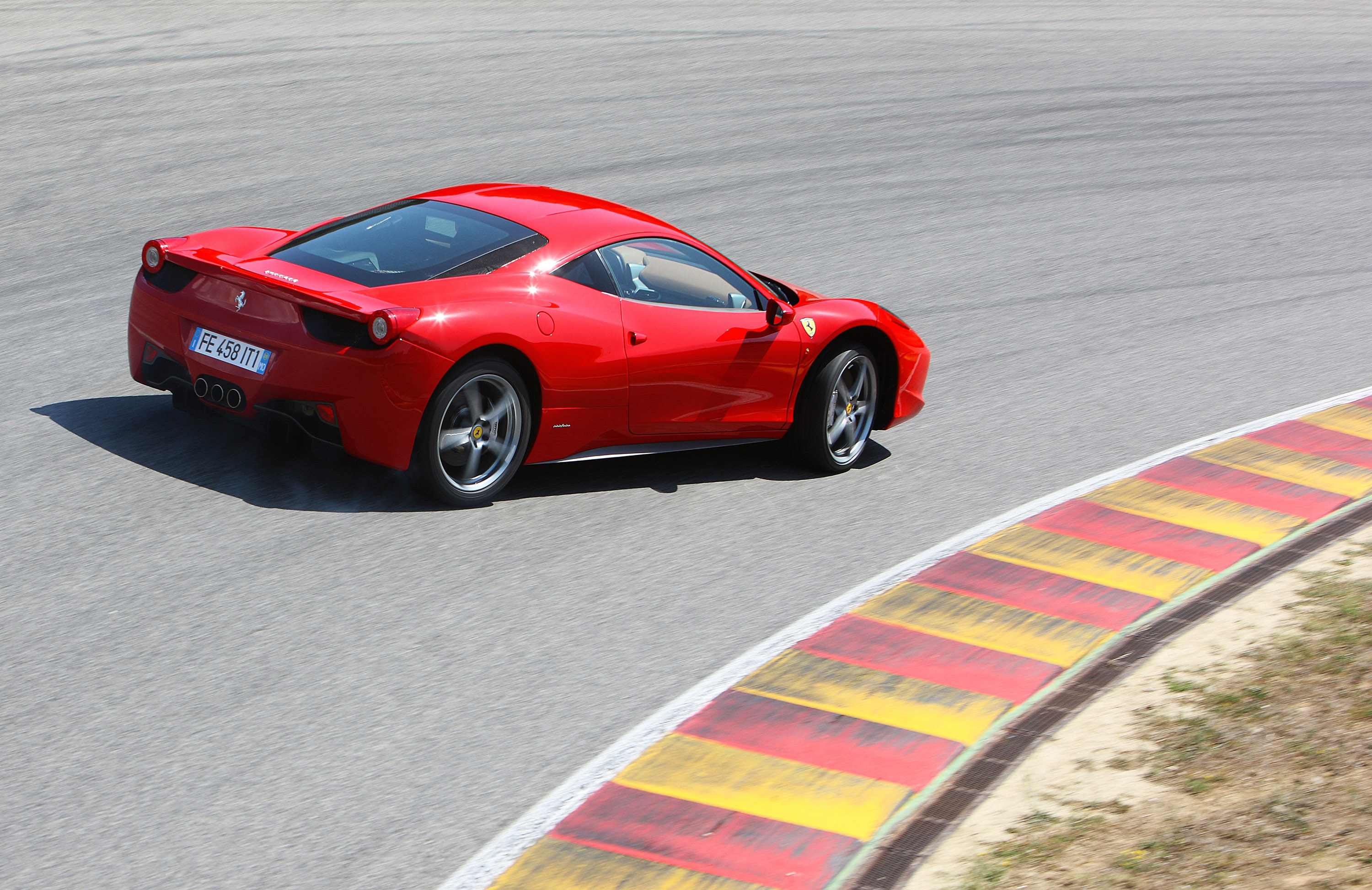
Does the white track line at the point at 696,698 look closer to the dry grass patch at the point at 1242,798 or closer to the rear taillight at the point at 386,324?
the dry grass patch at the point at 1242,798

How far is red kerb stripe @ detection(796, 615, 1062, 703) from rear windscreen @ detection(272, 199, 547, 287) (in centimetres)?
221

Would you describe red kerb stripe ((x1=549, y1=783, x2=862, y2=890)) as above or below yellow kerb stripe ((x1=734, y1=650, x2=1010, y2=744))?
below

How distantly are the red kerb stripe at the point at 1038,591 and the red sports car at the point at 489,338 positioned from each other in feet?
4.33

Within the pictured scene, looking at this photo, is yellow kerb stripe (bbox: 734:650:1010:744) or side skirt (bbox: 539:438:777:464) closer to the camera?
yellow kerb stripe (bbox: 734:650:1010:744)

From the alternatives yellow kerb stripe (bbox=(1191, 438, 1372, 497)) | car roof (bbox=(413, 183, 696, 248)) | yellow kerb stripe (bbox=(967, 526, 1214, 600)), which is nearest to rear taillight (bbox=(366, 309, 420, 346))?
car roof (bbox=(413, 183, 696, 248))

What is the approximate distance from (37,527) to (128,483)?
517 millimetres

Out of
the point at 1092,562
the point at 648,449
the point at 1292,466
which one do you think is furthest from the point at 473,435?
the point at 1292,466

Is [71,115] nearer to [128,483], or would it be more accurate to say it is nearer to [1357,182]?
[128,483]

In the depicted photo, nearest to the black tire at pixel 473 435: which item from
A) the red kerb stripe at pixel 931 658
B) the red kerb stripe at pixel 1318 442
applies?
the red kerb stripe at pixel 931 658

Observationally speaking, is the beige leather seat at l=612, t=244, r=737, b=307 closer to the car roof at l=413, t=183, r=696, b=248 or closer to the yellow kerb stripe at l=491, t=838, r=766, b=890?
the car roof at l=413, t=183, r=696, b=248

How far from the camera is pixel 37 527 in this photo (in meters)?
5.62

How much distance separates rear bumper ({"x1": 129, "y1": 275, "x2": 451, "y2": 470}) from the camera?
5723 mm

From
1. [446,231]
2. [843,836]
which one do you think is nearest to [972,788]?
[843,836]

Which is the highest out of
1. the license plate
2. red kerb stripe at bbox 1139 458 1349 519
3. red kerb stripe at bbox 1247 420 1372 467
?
the license plate
